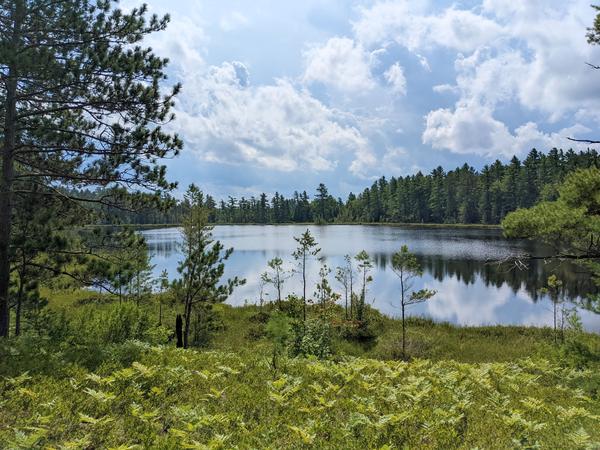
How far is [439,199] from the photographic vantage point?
382 feet

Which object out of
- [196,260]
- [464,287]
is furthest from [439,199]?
[196,260]

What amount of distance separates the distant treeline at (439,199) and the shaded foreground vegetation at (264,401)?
65.2 m

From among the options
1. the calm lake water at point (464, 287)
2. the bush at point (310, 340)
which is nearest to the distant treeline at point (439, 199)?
the calm lake water at point (464, 287)

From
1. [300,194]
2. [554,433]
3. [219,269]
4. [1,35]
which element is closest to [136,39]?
[1,35]

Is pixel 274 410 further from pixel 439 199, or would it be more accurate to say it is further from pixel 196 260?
pixel 439 199

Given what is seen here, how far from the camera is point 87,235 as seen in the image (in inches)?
418

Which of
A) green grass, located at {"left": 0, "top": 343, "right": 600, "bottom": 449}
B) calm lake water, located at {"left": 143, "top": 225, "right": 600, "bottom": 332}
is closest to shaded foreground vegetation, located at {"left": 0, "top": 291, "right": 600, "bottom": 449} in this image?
green grass, located at {"left": 0, "top": 343, "right": 600, "bottom": 449}

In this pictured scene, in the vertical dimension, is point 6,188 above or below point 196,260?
above

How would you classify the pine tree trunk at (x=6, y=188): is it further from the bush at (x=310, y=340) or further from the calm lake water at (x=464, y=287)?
the bush at (x=310, y=340)

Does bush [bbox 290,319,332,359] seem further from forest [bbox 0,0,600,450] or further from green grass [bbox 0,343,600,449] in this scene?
green grass [bbox 0,343,600,449]

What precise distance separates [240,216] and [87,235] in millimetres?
163283

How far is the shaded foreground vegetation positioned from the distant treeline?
65.2 metres

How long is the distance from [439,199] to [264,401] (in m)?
118

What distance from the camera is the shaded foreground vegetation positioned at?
4.79m
